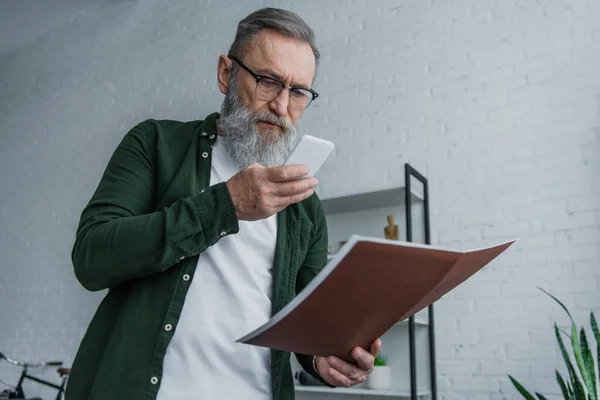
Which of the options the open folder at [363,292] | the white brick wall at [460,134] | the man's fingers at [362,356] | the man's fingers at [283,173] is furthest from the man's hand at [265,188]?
the white brick wall at [460,134]

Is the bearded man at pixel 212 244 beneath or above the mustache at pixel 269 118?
beneath

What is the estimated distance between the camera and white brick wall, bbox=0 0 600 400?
9.77 ft

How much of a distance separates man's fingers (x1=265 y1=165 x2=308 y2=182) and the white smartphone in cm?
4

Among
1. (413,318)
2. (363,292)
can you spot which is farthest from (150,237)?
(413,318)

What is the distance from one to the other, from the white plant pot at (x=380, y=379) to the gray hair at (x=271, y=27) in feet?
7.49

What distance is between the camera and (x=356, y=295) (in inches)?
33.8

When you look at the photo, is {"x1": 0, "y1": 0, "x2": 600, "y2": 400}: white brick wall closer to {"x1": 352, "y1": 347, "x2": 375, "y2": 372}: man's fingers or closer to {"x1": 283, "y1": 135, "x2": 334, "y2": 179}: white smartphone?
{"x1": 352, "y1": 347, "x2": 375, "y2": 372}: man's fingers

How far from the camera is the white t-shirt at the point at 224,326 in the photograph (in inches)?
42.5

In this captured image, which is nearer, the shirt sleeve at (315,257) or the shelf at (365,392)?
the shirt sleeve at (315,257)

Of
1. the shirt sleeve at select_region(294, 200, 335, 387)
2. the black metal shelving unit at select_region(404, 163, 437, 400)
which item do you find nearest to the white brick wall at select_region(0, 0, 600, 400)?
the black metal shelving unit at select_region(404, 163, 437, 400)

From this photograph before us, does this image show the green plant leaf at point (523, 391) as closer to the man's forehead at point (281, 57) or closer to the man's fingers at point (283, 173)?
the man's forehead at point (281, 57)

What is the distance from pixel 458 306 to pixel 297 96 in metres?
2.23

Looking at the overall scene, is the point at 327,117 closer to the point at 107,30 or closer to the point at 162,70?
the point at 162,70

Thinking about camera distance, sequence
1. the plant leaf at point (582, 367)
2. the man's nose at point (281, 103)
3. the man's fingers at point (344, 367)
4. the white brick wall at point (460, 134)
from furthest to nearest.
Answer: the white brick wall at point (460, 134), the plant leaf at point (582, 367), the man's nose at point (281, 103), the man's fingers at point (344, 367)
